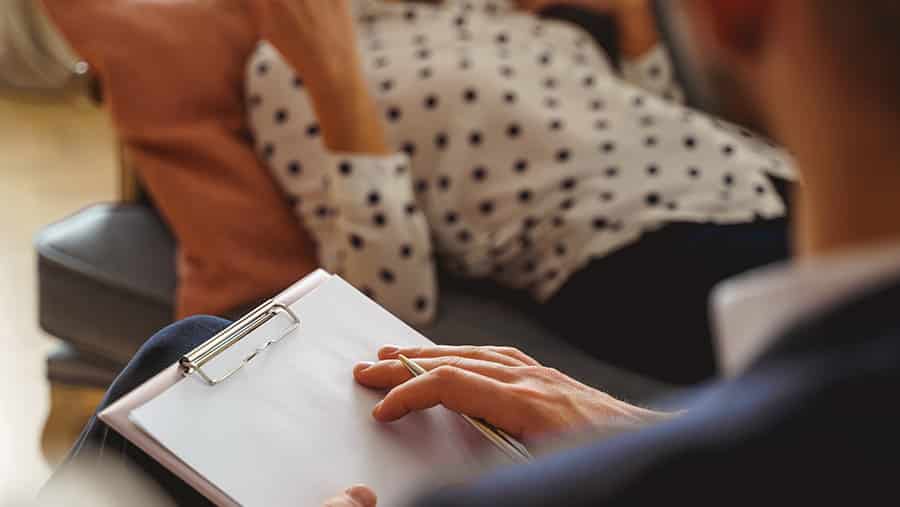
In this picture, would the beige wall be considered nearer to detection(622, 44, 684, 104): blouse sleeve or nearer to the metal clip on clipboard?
detection(622, 44, 684, 104): blouse sleeve

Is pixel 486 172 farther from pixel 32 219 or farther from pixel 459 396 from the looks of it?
pixel 32 219

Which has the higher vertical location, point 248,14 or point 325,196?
point 248,14

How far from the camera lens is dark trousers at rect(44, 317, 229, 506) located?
69 cm

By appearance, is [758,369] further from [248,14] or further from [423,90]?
[248,14]

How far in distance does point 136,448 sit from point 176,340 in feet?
0.32

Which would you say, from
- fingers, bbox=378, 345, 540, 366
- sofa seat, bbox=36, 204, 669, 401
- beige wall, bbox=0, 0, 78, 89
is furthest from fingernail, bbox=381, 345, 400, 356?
beige wall, bbox=0, 0, 78, 89

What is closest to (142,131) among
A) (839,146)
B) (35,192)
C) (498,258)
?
(498,258)

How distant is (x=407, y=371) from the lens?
673mm

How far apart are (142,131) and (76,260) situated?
0.19 meters

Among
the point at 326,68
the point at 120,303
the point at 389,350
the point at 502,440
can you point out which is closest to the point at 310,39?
the point at 326,68

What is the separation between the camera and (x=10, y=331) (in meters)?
1.75

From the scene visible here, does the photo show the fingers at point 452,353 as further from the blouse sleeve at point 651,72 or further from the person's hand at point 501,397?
the blouse sleeve at point 651,72

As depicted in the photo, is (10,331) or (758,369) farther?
(10,331)

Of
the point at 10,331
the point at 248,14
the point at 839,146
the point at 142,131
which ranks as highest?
the point at 839,146
